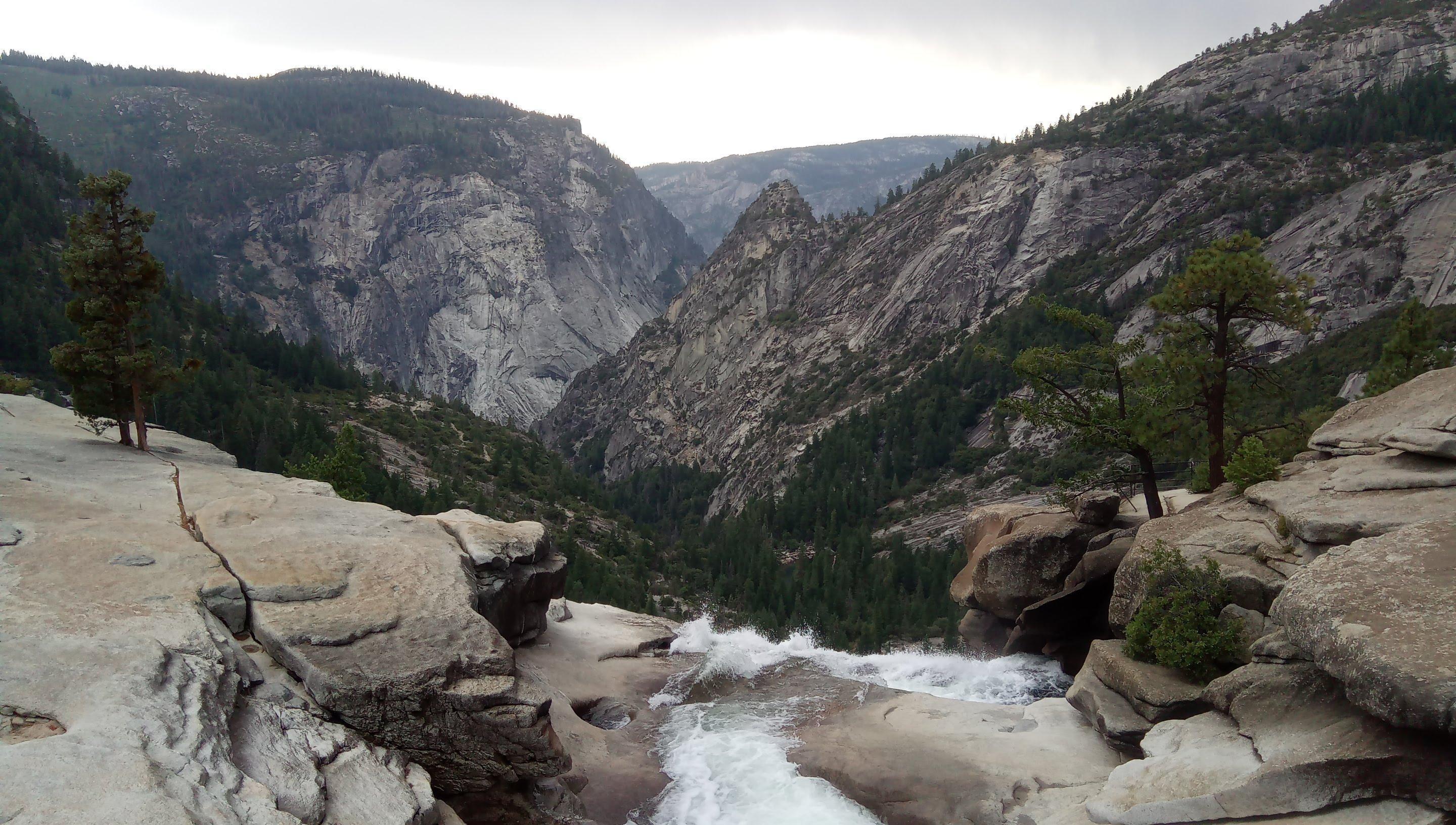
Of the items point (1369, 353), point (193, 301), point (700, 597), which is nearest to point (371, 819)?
point (700, 597)

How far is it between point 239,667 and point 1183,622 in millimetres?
26591

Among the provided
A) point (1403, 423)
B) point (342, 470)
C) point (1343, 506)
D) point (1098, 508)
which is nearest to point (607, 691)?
point (1098, 508)

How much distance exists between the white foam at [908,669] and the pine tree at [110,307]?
2666 cm

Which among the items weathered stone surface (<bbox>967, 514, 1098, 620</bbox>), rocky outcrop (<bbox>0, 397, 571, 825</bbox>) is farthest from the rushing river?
rocky outcrop (<bbox>0, 397, 571, 825</bbox>)

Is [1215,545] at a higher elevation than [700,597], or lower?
higher

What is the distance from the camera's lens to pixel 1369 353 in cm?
8506

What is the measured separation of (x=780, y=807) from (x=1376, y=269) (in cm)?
11438

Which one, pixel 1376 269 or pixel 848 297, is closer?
pixel 1376 269

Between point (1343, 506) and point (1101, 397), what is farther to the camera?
point (1101, 397)

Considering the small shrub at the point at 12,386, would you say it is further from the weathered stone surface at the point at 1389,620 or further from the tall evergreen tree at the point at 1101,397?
the weathered stone surface at the point at 1389,620

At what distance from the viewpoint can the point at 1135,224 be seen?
14212cm

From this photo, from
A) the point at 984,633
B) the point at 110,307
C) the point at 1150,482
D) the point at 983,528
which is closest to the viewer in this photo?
the point at 110,307

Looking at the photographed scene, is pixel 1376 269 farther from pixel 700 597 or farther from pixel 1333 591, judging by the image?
pixel 1333 591

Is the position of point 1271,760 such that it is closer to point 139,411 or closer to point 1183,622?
point 1183,622
